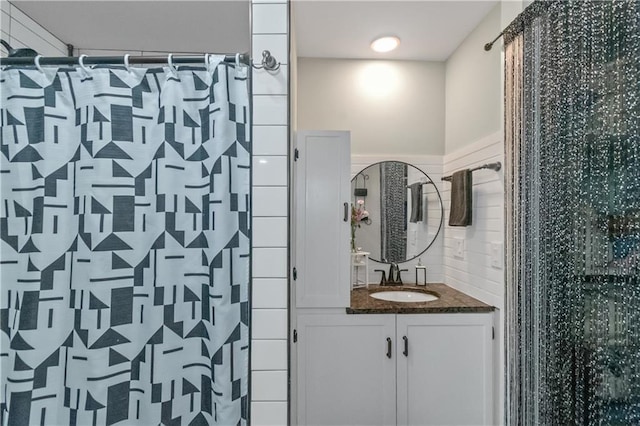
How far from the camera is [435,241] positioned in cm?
240

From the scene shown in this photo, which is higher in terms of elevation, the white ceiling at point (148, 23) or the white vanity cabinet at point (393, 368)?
the white ceiling at point (148, 23)

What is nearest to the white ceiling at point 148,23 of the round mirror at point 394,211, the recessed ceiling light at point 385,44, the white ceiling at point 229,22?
the white ceiling at point 229,22

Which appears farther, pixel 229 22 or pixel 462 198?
pixel 462 198

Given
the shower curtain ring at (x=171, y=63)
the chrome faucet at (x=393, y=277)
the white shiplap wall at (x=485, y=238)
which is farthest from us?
the chrome faucet at (x=393, y=277)

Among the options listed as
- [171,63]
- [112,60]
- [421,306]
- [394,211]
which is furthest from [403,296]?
[112,60]

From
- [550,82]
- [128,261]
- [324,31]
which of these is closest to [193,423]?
[128,261]

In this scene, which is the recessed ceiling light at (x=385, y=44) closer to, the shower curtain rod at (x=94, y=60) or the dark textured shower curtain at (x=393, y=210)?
the dark textured shower curtain at (x=393, y=210)

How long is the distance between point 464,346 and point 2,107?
88.8 inches

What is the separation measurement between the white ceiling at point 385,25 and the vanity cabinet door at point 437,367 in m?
1.69

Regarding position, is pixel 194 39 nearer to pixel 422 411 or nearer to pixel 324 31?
pixel 324 31

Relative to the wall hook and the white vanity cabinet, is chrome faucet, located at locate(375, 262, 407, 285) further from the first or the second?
the wall hook

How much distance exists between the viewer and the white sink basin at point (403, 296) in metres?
2.13

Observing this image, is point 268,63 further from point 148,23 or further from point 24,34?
point 24,34

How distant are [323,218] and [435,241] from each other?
1.03m
